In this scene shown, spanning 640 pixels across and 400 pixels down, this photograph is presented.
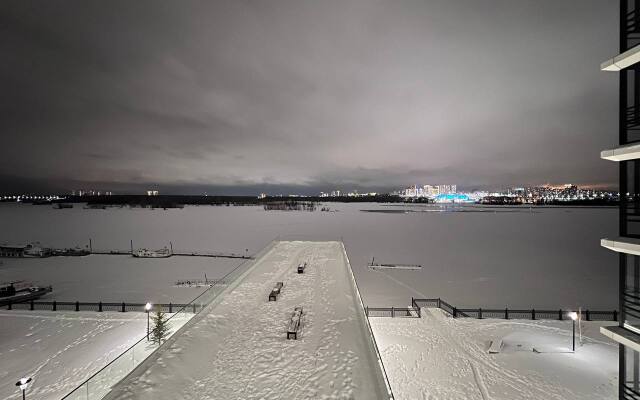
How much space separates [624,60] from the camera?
22.2 ft

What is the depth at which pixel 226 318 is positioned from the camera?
10.5 meters

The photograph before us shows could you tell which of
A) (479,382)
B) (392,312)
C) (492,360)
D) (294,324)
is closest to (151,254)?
(392,312)

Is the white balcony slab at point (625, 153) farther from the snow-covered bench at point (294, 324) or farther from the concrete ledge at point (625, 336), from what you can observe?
the snow-covered bench at point (294, 324)

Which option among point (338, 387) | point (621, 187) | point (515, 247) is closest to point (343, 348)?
point (338, 387)

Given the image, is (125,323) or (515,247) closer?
(125,323)

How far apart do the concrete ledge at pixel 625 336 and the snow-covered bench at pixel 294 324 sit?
7.35 metres

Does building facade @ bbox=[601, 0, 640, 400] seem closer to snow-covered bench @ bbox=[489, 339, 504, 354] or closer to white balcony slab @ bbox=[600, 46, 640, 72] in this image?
white balcony slab @ bbox=[600, 46, 640, 72]

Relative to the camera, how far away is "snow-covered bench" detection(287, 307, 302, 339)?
916 centimetres

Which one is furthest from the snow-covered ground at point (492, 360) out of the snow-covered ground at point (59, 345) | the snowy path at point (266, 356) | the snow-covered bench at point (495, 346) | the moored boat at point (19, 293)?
the moored boat at point (19, 293)

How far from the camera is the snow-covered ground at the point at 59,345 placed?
12.8m

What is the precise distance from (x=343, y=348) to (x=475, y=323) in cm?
1246

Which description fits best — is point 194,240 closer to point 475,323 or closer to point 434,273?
point 434,273

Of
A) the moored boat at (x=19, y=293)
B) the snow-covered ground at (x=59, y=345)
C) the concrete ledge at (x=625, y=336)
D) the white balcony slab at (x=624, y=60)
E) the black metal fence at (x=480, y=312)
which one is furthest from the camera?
the moored boat at (x=19, y=293)

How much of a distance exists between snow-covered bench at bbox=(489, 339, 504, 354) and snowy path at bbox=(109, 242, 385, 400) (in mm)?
7645
